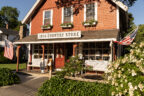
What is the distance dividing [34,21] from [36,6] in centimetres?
160

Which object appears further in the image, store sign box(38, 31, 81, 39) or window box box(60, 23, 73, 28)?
window box box(60, 23, 73, 28)

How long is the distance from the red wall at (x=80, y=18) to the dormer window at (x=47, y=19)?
0.38 meters

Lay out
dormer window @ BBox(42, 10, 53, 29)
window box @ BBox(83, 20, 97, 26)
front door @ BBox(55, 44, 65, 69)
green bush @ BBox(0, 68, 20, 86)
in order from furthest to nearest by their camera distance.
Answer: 1. dormer window @ BBox(42, 10, 53, 29)
2. front door @ BBox(55, 44, 65, 69)
3. window box @ BBox(83, 20, 97, 26)
4. green bush @ BBox(0, 68, 20, 86)

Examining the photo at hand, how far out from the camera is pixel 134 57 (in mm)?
3283

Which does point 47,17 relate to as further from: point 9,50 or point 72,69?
point 72,69

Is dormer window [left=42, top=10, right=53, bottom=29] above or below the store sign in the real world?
above

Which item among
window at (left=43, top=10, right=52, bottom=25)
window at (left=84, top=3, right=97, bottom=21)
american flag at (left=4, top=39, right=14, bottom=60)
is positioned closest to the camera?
american flag at (left=4, top=39, right=14, bottom=60)

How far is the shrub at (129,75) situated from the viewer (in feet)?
8.99

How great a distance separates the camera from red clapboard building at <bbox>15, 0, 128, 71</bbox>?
9578 millimetres

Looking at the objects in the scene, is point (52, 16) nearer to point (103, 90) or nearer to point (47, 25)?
point (47, 25)

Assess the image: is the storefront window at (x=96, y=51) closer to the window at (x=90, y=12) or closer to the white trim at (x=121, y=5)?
the window at (x=90, y=12)

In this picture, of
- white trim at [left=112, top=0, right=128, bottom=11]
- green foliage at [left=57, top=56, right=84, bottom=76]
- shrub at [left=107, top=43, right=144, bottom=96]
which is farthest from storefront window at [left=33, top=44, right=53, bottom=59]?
shrub at [left=107, top=43, right=144, bottom=96]

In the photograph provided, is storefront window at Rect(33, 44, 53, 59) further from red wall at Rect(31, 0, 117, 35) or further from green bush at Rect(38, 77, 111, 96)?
green bush at Rect(38, 77, 111, 96)

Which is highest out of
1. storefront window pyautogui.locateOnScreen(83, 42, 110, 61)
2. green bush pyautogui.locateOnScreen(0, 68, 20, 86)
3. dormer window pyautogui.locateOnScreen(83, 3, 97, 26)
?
dormer window pyautogui.locateOnScreen(83, 3, 97, 26)
